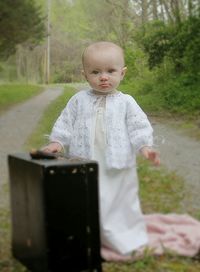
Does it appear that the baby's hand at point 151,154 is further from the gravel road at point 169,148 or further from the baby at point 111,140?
the gravel road at point 169,148

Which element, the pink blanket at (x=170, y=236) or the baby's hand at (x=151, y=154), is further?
the pink blanket at (x=170, y=236)

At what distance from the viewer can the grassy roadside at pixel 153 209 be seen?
418 cm

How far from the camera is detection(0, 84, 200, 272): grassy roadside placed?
13.7 feet

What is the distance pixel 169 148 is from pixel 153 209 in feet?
16.5

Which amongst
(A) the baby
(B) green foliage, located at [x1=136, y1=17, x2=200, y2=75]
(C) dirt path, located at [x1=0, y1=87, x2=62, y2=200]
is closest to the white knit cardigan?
(A) the baby

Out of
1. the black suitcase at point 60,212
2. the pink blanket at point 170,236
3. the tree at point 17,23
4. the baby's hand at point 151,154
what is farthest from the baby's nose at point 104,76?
the tree at point 17,23

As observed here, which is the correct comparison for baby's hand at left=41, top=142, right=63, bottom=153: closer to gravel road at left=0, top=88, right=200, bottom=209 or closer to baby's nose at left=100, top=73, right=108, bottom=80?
baby's nose at left=100, top=73, right=108, bottom=80

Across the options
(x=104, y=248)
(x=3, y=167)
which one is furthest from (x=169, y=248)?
(x=3, y=167)

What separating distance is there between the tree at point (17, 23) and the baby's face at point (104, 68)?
21734mm

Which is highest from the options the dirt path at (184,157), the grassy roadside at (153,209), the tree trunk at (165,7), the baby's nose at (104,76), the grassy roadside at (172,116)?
the tree trunk at (165,7)

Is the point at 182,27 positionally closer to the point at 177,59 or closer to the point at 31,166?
the point at 177,59

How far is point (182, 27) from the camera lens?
18953 mm

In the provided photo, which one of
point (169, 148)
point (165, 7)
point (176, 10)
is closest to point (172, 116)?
point (176, 10)

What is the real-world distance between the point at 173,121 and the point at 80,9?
2332 inches
